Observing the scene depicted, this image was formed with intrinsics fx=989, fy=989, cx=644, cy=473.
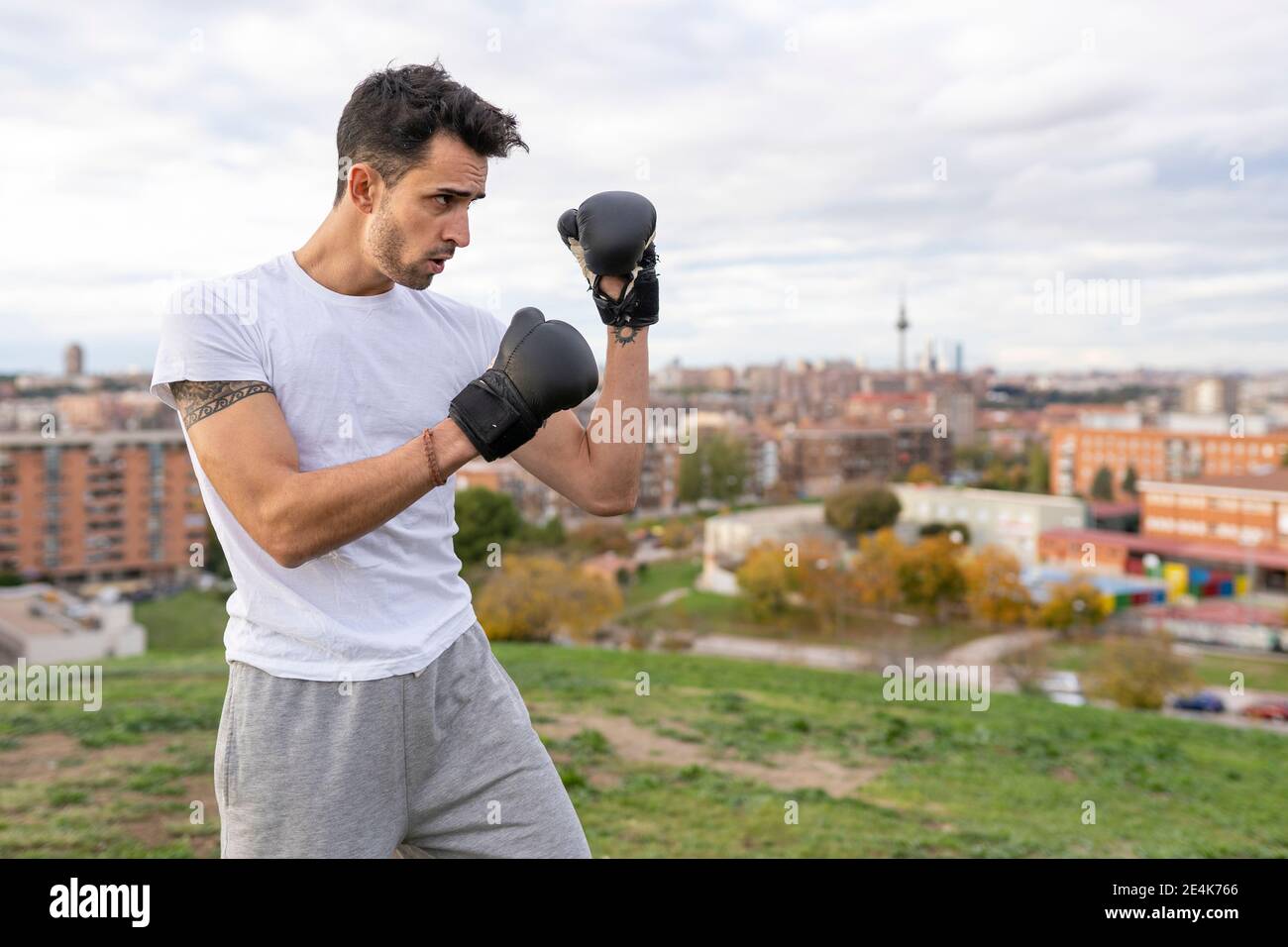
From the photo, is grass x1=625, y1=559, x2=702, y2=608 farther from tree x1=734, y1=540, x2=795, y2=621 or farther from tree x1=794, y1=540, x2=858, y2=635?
tree x1=794, y1=540, x2=858, y2=635

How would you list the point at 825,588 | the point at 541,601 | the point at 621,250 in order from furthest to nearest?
the point at 825,588, the point at 541,601, the point at 621,250

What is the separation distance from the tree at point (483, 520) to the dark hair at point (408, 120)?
19071 millimetres

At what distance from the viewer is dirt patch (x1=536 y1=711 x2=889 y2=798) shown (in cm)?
469

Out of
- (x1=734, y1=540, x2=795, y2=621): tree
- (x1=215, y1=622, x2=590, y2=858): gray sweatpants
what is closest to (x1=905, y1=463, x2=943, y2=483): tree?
(x1=734, y1=540, x2=795, y2=621): tree

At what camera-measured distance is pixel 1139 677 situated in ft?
55.2

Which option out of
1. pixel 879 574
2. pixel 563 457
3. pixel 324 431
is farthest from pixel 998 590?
pixel 324 431

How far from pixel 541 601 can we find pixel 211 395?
1523cm

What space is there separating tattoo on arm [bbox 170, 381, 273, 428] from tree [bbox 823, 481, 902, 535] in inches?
1328


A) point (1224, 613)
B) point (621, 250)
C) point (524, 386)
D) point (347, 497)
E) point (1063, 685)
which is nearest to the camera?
point (347, 497)

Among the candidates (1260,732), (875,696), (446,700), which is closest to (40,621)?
(875,696)

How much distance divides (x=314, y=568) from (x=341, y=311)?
399 millimetres

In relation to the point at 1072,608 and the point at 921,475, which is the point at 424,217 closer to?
the point at 1072,608
